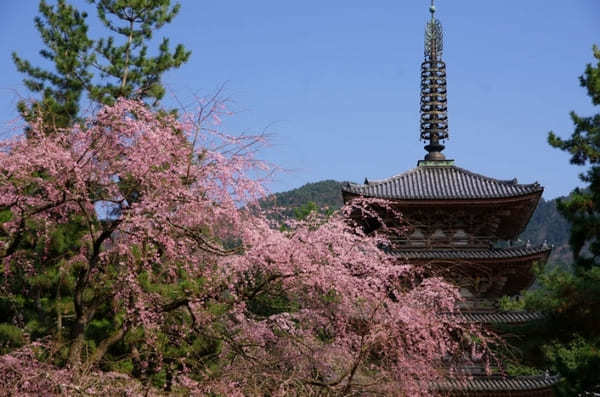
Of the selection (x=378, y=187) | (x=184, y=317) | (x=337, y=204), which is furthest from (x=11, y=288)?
(x=337, y=204)

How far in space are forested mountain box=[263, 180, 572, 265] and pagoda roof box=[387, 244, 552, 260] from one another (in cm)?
4823

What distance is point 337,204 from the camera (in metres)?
69.7

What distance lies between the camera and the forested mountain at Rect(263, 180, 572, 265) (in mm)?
70375

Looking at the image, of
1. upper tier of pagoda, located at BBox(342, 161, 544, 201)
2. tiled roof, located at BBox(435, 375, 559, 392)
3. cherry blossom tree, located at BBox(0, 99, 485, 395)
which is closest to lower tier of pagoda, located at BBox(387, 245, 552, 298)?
upper tier of pagoda, located at BBox(342, 161, 544, 201)

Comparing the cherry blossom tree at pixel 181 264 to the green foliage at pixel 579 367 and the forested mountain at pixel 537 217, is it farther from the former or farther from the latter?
the forested mountain at pixel 537 217

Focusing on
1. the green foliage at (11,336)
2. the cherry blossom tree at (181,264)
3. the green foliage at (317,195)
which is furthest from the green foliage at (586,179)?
the green foliage at (317,195)

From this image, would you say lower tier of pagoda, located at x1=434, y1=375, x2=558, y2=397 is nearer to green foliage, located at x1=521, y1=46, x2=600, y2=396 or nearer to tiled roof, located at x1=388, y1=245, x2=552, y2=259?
green foliage, located at x1=521, y1=46, x2=600, y2=396

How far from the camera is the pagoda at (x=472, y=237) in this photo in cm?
1884

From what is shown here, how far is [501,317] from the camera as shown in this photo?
19.0 m

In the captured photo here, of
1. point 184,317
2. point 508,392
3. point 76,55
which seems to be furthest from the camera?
point 76,55

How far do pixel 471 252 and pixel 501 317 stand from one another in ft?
6.13

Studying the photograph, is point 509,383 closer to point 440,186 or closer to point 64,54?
point 440,186

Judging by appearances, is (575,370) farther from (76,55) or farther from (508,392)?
(76,55)

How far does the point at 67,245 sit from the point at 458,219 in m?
12.3
